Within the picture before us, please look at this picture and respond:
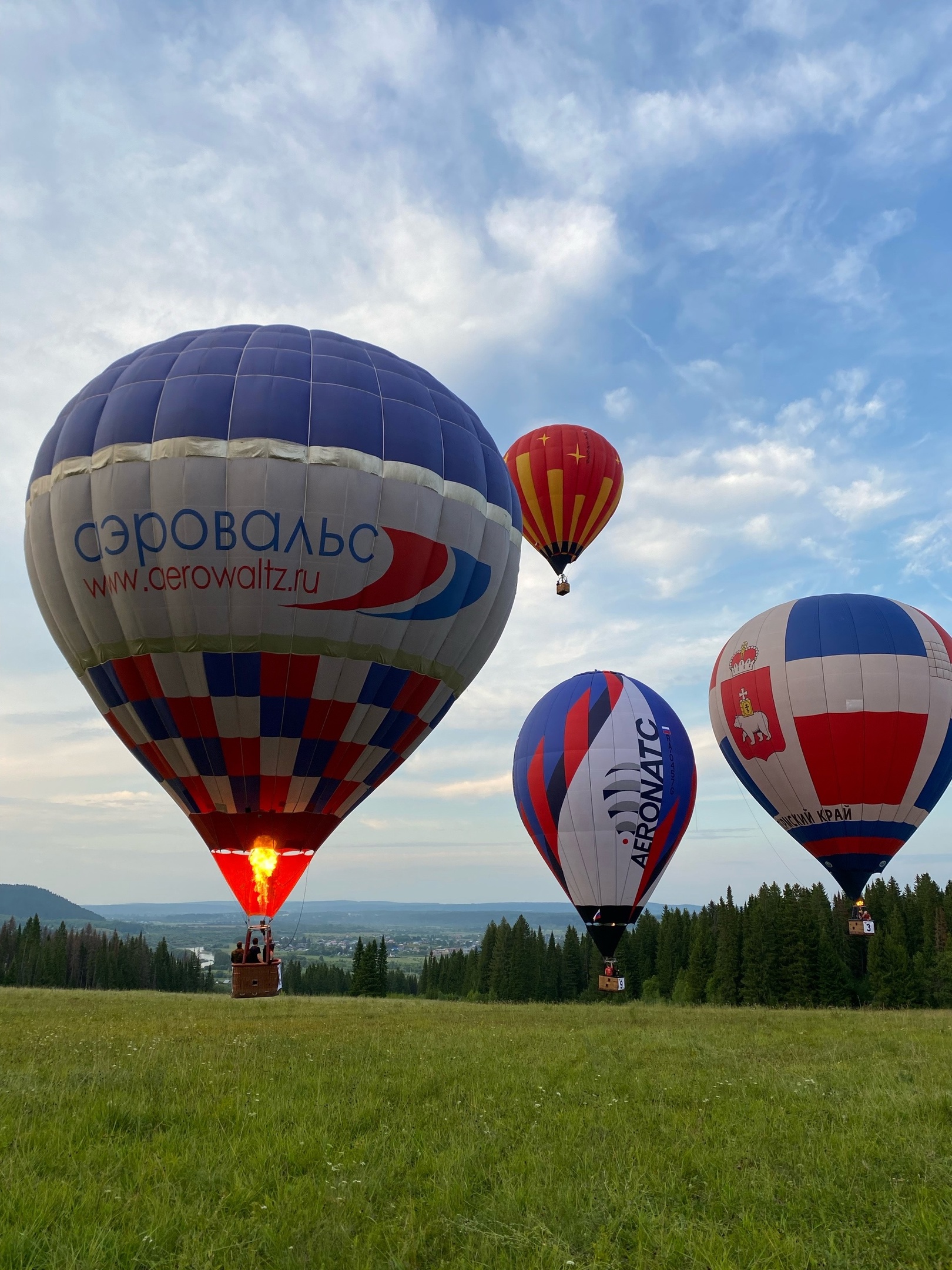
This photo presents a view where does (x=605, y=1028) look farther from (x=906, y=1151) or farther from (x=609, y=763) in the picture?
(x=609, y=763)

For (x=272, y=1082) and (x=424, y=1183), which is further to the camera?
(x=272, y=1082)

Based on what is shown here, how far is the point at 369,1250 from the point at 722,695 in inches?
1086

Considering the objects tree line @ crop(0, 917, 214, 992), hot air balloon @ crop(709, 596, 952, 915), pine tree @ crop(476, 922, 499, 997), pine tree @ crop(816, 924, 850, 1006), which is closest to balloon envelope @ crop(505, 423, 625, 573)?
hot air balloon @ crop(709, 596, 952, 915)

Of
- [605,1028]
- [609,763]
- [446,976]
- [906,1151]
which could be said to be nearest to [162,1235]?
[906,1151]

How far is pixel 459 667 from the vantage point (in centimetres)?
1697

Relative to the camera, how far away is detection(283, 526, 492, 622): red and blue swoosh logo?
47.9ft

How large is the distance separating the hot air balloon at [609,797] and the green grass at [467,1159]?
1789 cm

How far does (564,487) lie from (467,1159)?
3081 cm

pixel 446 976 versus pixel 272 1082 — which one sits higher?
pixel 272 1082

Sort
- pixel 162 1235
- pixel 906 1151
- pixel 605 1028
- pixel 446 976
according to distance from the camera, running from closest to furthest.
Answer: pixel 162 1235 → pixel 906 1151 → pixel 605 1028 → pixel 446 976

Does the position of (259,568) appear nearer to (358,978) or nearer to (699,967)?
(699,967)

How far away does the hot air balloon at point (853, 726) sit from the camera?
26.0m

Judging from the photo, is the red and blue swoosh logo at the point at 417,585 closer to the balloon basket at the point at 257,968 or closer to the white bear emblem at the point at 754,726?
the balloon basket at the point at 257,968

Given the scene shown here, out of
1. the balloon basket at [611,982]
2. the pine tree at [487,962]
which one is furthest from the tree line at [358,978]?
the balloon basket at [611,982]
